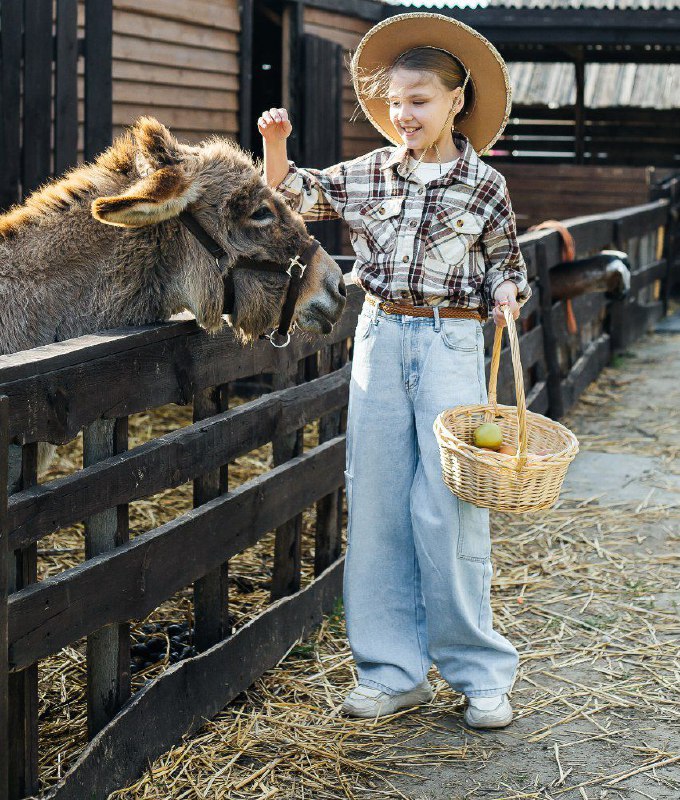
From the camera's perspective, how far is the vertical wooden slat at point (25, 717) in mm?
2520

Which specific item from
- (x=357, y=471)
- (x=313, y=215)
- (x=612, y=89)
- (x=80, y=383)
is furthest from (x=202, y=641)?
(x=612, y=89)

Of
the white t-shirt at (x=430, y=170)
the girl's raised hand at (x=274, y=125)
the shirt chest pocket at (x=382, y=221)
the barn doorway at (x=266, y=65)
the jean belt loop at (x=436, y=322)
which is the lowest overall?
the jean belt loop at (x=436, y=322)

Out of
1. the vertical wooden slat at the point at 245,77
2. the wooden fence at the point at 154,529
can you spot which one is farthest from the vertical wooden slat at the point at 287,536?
the vertical wooden slat at the point at 245,77

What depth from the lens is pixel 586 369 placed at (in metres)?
8.83

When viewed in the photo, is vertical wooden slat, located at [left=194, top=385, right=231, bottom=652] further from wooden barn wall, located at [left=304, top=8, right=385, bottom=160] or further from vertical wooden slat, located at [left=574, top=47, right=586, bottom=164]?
vertical wooden slat, located at [left=574, top=47, right=586, bottom=164]

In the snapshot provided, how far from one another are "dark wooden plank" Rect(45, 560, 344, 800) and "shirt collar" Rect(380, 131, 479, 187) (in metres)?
1.65

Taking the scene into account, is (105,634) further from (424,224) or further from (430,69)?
(430,69)

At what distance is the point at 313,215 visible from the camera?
11.8 ft

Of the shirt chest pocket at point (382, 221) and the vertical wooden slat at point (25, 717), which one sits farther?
the shirt chest pocket at point (382, 221)

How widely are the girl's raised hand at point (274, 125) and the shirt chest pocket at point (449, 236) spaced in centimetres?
55

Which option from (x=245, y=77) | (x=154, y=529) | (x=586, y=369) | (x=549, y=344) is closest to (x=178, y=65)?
(x=245, y=77)

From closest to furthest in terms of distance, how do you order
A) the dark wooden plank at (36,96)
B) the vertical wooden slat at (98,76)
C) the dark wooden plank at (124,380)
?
the dark wooden plank at (124,380) → the dark wooden plank at (36,96) → the vertical wooden slat at (98,76)

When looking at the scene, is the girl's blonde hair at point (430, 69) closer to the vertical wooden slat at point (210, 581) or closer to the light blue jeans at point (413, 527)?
the light blue jeans at point (413, 527)

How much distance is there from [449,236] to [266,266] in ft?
1.94
